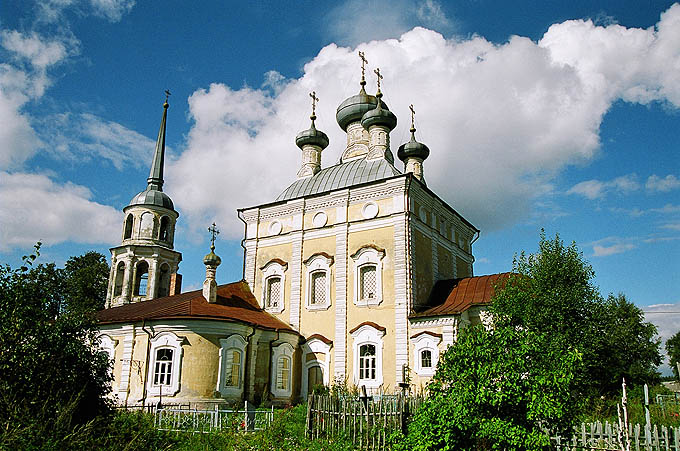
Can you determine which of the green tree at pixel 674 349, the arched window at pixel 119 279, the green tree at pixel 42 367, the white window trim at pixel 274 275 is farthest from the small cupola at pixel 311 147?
the green tree at pixel 674 349

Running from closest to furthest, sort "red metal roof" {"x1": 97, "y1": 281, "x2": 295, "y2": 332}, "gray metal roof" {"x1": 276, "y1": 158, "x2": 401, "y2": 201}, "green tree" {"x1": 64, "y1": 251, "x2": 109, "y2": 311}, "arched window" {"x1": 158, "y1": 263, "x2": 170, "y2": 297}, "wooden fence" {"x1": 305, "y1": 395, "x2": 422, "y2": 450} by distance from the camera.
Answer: "wooden fence" {"x1": 305, "y1": 395, "x2": 422, "y2": 450} → "red metal roof" {"x1": 97, "y1": 281, "x2": 295, "y2": 332} → "gray metal roof" {"x1": 276, "y1": 158, "x2": 401, "y2": 201} → "arched window" {"x1": 158, "y1": 263, "x2": 170, "y2": 297} → "green tree" {"x1": 64, "y1": 251, "x2": 109, "y2": 311}

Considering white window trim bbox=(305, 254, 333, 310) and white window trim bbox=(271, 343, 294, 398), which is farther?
white window trim bbox=(305, 254, 333, 310)

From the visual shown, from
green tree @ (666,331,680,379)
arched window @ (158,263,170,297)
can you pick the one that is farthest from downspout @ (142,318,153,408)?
green tree @ (666,331,680,379)

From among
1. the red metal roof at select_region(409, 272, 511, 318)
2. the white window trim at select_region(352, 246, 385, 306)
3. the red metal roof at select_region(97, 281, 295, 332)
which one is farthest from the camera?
the white window trim at select_region(352, 246, 385, 306)

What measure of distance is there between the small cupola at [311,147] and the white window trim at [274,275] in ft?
18.8

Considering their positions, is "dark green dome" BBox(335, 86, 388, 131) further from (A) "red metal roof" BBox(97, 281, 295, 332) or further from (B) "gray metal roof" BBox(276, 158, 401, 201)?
(A) "red metal roof" BBox(97, 281, 295, 332)

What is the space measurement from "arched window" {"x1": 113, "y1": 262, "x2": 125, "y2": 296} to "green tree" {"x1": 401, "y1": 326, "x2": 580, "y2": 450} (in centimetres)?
2499

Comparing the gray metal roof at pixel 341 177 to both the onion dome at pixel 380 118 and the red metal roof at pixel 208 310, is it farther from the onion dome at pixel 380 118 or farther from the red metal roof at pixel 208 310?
the red metal roof at pixel 208 310

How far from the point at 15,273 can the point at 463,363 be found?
8.00m

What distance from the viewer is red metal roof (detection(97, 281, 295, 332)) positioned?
19.6 m

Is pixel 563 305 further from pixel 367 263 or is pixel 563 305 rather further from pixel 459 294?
pixel 367 263

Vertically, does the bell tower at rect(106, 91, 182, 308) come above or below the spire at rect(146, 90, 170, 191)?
below

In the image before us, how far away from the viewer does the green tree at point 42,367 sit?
8070mm

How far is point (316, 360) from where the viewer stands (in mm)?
21828
